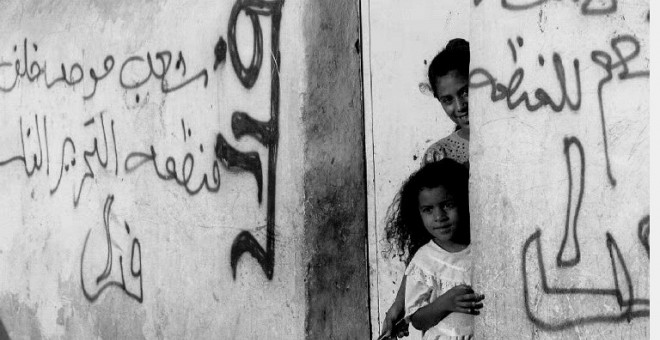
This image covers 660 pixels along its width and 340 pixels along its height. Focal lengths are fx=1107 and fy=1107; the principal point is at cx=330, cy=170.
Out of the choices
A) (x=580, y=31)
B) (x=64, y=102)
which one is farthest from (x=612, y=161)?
(x=64, y=102)

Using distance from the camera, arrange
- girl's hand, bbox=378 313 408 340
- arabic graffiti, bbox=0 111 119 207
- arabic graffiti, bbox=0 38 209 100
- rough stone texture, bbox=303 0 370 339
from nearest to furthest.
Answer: girl's hand, bbox=378 313 408 340
rough stone texture, bbox=303 0 370 339
arabic graffiti, bbox=0 38 209 100
arabic graffiti, bbox=0 111 119 207

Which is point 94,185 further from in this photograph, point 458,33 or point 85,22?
point 458,33

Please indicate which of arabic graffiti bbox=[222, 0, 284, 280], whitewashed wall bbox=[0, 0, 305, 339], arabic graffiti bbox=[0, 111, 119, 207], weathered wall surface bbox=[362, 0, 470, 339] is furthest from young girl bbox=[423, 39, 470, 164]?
arabic graffiti bbox=[0, 111, 119, 207]

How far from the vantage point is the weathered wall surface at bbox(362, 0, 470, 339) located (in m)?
4.72

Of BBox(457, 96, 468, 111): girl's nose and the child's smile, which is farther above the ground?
BBox(457, 96, 468, 111): girl's nose

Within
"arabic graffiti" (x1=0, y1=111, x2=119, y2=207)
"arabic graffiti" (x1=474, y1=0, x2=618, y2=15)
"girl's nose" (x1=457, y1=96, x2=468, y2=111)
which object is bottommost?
"arabic graffiti" (x1=0, y1=111, x2=119, y2=207)

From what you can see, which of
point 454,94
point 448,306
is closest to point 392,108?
point 454,94

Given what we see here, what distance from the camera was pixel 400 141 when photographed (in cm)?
481

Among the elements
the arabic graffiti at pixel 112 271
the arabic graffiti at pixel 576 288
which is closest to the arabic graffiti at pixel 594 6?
the arabic graffiti at pixel 576 288

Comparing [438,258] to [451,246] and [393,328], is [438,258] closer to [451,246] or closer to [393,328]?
[451,246]

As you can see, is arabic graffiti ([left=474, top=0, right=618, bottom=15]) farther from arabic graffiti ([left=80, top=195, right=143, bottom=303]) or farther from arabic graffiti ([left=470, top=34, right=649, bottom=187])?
arabic graffiti ([left=80, top=195, right=143, bottom=303])

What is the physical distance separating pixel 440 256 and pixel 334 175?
32.2 inches

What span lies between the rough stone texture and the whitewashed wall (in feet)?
0.20

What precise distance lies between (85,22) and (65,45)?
216 millimetres
